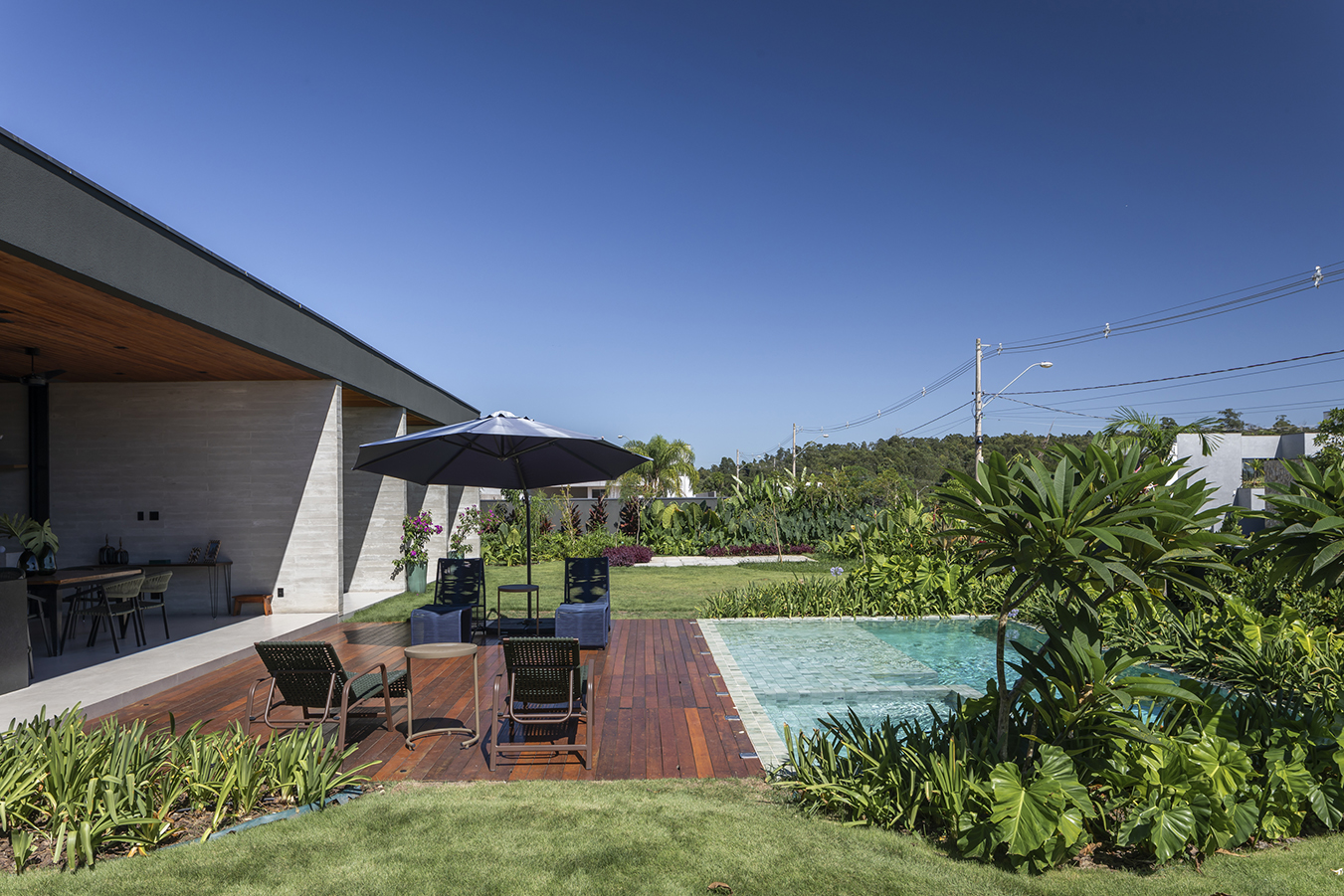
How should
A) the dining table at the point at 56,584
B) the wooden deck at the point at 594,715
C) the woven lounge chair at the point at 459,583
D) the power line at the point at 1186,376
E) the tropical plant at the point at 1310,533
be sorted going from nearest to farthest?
the tropical plant at the point at 1310,533, the wooden deck at the point at 594,715, the dining table at the point at 56,584, the woven lounge chair at the point at 459,583, the power line at the point at 1186,376

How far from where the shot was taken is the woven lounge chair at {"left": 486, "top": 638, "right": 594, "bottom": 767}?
14.5ft

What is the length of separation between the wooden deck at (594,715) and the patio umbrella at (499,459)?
1.48 metres

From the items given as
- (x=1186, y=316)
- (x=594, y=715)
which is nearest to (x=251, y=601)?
(x=594, y=715)

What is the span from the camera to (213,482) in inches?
381

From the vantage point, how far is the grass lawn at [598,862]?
2799 millimetres

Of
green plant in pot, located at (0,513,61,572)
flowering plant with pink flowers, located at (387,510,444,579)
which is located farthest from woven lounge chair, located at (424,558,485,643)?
flowering plant with pink flowers, located at (387,510,444,579)

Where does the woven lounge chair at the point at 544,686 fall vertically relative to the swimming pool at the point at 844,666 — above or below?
above

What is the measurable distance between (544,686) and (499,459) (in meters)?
3.78

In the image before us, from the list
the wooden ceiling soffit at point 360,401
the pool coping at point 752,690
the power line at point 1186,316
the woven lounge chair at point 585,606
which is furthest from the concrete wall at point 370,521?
the power line at point 1186,316

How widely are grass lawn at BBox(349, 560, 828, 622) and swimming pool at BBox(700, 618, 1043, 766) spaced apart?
174cm

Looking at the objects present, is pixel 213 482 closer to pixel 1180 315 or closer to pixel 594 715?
pixel 594 715

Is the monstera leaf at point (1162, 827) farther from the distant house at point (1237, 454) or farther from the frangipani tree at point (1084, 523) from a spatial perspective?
the distant house at point (1237, 454)

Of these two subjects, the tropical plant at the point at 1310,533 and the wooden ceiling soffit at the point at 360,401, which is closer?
the tropical plant at the point at 1310,533

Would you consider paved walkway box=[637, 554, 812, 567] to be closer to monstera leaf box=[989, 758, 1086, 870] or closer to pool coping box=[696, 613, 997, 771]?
pool coping box=[696, 613, 997, 771]
